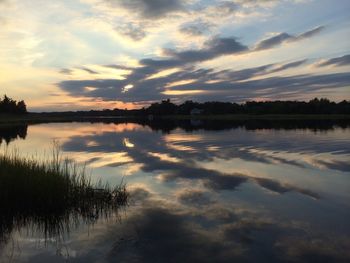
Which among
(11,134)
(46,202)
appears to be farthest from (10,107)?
(46,202)

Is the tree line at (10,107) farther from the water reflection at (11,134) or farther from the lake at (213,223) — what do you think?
the lake at (213,223)

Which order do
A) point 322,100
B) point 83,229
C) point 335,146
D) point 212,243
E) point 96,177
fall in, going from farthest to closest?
point 322,100, point 335,146, point 96,177, point 83,229, point 212,243

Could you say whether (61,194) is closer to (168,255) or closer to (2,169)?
(2,169)

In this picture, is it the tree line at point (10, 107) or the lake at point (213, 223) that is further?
the tree line at point (10, 107)

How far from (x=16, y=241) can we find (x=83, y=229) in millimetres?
1814

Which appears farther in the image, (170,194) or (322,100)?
(322,100)

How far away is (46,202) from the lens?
12758mm

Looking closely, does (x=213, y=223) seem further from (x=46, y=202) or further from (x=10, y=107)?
(x=10, y=107)

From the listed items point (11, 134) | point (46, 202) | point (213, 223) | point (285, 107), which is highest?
point (285, 107)

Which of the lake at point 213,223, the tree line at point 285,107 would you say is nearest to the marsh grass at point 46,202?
the lake at point 213,223

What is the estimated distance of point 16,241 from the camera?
1045 centimetres

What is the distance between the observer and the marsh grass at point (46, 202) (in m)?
11.9

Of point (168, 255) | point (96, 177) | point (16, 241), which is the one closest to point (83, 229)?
point (16, 241)

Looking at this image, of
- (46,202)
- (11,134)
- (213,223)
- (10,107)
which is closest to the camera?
(213,223)
